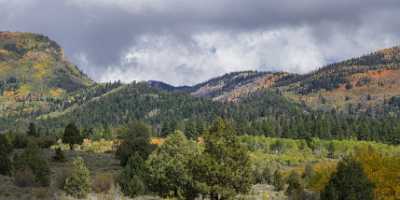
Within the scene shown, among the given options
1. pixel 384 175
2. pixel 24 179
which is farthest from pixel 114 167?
pixel 384 175

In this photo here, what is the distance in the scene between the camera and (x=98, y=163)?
106188 mm

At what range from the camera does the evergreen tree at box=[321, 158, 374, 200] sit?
50.4 metres

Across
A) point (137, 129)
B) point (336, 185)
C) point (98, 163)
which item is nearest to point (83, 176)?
point (336, 185)

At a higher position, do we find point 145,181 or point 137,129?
point 137,129

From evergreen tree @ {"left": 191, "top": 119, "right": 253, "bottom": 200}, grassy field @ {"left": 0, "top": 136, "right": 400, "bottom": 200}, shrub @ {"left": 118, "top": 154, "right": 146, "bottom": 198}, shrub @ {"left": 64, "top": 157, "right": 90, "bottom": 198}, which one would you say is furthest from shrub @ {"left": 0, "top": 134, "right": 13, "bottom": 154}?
evergreen tree @ {"left": 191, "top": 119, "right": 253, "bottom": 200}

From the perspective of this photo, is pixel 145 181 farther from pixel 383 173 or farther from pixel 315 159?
pixel 315 159

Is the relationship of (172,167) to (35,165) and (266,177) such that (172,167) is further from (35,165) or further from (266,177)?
(266,177)

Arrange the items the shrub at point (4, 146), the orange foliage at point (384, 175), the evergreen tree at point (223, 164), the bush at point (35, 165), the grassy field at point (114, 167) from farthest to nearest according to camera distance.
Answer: the shrub at point (4, 146) → the bush at point (35, 165) → the orange foliage at point (384, 175) → the grassy field at point (114, 167) → the evergreen tree at point (223, 164)

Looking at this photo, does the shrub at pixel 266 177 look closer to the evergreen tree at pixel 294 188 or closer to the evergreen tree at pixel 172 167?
the evergreen tree at pixel 294 188

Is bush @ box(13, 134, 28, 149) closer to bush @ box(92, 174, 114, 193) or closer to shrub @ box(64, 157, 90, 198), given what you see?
bush @ box(92, 174, 114, 193)

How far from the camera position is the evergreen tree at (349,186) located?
50.4 metres

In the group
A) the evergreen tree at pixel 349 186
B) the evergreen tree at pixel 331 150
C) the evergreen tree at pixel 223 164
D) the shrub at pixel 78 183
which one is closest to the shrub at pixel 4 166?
the shrub at pixel 78 183

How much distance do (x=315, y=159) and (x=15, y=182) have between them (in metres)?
136

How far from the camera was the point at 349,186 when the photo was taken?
50469mm
